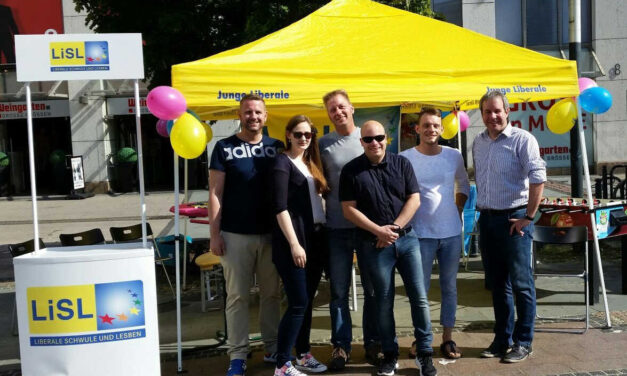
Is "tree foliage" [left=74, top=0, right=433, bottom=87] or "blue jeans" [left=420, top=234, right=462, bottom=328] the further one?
"tree foliage" [left=74, top=0, right=433, bottom=87]

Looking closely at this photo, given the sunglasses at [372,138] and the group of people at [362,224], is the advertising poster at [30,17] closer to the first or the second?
the group of people at [362,224]

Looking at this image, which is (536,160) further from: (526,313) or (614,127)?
(614,127)

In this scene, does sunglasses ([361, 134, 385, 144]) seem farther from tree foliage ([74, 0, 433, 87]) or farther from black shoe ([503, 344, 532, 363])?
tree foliage ([74, 0, 433, 87])

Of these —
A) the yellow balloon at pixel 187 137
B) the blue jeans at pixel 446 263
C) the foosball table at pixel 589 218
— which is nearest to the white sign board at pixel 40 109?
the yellow balloon at pixel 187 137

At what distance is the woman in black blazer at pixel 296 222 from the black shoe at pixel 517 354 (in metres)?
1.55

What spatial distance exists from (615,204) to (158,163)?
1716 centimetres

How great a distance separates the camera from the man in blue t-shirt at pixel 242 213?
4414 millimetres

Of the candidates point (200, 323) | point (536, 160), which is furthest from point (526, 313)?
point (200, 323)

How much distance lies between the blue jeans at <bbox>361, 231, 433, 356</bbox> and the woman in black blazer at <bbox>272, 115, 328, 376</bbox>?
1.30ft

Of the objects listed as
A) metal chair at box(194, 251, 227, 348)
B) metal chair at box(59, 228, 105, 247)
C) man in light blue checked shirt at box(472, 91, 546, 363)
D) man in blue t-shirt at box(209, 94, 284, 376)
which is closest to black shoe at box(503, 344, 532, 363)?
man in light blue checked shirt at box(472, 91, 546, 363)

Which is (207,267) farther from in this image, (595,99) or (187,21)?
(595,99)

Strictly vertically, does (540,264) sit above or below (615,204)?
below

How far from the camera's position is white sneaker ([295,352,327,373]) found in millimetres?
4629

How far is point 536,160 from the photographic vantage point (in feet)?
15.2
